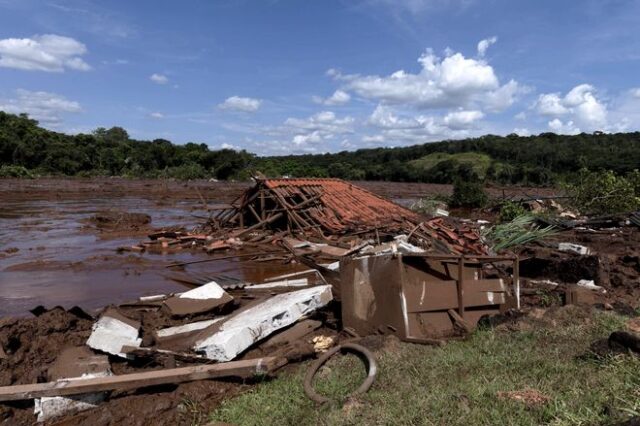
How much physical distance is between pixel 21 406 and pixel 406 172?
216 feet

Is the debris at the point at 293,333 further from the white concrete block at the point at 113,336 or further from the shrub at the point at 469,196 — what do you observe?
the shrub at the point at 469,196

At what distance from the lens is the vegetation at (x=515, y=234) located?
1190 centimetres

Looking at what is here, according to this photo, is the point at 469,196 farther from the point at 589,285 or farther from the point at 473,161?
the point at 473,161

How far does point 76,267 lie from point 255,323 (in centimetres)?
696

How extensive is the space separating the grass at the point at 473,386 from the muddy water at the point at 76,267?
5091mm

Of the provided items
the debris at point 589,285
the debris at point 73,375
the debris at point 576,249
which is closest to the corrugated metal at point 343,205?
the debris at point 576,249

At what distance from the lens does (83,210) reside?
2402 centimetres

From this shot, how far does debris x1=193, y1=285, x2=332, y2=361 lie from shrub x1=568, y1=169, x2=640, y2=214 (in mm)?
14234

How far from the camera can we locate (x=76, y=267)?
1107 centimetres

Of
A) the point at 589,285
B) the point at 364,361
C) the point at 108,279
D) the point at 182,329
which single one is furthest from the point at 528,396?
the point at 108,279

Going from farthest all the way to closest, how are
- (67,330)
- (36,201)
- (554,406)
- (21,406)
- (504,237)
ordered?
(36,201)
(504,237)
(67,330)
(21,406)
(554,406)

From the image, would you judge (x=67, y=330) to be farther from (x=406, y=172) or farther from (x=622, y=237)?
(x=406, y=172)

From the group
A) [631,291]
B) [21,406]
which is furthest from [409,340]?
[631,291]

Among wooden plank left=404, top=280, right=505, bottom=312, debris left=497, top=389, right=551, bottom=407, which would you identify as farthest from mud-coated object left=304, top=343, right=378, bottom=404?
debris left=497, top=389, right=551, bottom=407
